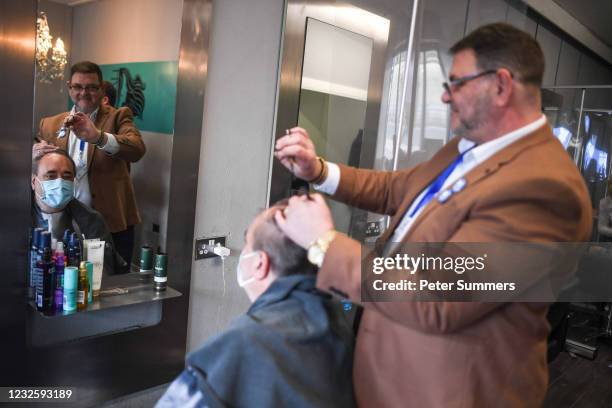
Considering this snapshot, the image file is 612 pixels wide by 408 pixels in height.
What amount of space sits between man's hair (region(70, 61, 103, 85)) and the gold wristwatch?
1.27 metres

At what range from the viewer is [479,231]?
39.2 inches

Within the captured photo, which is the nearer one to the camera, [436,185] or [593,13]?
[436,185]

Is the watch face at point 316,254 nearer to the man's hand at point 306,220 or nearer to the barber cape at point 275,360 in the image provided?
the man's hand at point 306,220

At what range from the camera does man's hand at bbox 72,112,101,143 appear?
1809mm

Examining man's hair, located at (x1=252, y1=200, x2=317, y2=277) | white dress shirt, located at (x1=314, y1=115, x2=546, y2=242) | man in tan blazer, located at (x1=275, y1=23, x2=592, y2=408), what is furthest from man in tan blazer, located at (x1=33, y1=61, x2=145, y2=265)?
white dress shirt, located at (x1=314, y1=115, x2=546, y2=242)

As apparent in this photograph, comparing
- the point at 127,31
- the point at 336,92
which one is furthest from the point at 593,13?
the point at 127,31

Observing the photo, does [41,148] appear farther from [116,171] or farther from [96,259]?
[96,259]

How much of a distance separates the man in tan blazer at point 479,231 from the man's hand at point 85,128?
3.66ft

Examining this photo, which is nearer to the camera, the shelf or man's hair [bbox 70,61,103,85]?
man's hair [bbox 70,61,103,85]

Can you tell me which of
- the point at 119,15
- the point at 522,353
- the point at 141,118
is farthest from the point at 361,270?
the point at 119,15

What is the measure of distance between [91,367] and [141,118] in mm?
1056

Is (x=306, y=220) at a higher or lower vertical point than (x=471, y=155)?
lower

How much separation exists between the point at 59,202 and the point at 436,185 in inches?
54.3

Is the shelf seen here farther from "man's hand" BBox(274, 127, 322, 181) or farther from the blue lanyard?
the blue lanyard
